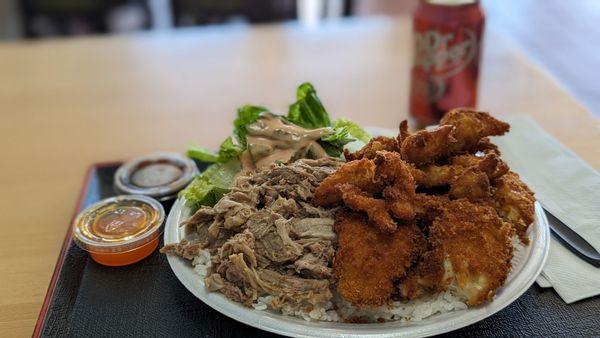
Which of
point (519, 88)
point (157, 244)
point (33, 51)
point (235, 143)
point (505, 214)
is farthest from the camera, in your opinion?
point (33, 51)

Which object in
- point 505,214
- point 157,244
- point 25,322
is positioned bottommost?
point 25,322

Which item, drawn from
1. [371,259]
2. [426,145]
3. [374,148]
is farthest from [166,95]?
[371,259]

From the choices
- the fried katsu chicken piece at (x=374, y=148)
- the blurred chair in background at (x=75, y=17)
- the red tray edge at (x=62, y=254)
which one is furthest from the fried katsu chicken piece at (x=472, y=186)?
the blurred chair in background at (x=75, y=17)

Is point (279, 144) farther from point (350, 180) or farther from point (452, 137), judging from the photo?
point (452, 137)

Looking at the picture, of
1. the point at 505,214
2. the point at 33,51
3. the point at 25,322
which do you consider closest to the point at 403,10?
the point at 33,51

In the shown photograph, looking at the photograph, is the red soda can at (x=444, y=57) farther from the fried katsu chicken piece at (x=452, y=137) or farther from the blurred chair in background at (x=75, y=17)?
the blurred chair in background at (x=75, y=17)

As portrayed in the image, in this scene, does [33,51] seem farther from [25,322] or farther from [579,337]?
[579,337]
